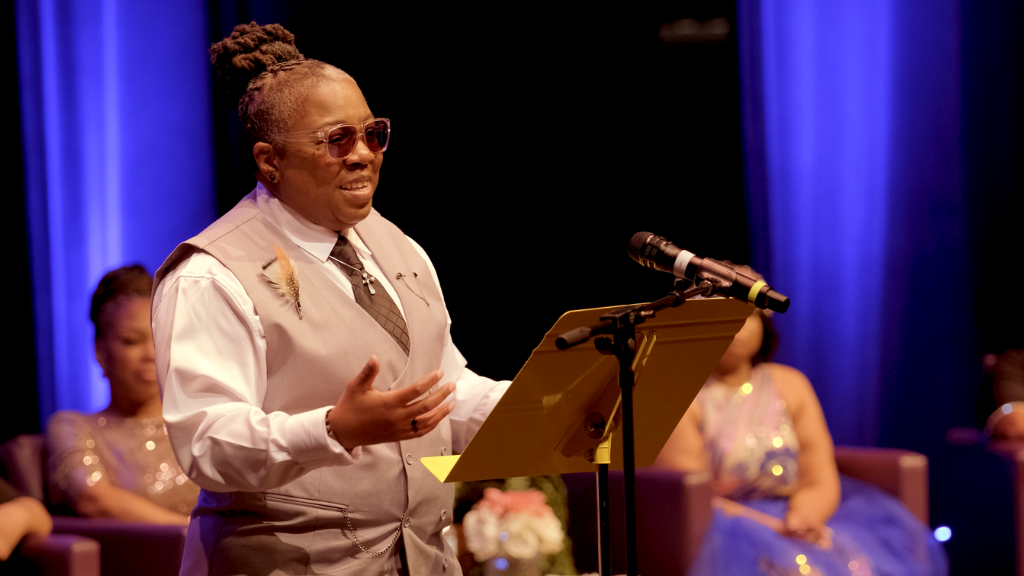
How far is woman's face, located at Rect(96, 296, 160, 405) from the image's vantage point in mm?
3104

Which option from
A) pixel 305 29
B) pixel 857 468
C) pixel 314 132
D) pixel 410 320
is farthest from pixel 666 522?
pixel 305 29

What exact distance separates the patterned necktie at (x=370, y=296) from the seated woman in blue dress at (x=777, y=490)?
5.30 feet

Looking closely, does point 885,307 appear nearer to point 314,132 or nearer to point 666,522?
point 666,522

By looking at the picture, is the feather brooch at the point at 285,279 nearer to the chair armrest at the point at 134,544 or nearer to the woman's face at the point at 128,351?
the chair armrest at the point at 134,544

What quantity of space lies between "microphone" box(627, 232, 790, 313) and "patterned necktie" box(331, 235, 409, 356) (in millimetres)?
449

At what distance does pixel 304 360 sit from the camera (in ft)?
5.56

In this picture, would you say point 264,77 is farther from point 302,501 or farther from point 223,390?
point 302,501

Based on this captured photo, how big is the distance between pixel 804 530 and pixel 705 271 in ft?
6.17

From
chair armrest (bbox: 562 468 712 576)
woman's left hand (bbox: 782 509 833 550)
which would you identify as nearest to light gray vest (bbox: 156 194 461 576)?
chair armrest (bbox: 562 468 712 576)

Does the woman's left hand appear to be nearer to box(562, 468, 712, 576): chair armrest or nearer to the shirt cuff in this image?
box(562, 468, 712, 576): chair armrest

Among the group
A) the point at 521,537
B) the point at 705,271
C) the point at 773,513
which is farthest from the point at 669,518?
the point at 705,271

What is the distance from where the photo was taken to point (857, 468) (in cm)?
346

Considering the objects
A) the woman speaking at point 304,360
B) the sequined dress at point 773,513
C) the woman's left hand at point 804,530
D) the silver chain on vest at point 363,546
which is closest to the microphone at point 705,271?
the woman speaking at point 304,360

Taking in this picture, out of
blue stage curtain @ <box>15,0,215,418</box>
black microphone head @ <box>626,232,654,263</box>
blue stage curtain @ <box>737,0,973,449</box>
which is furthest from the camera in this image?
blue stage curtain @ <box>737,0,973,449</box>
